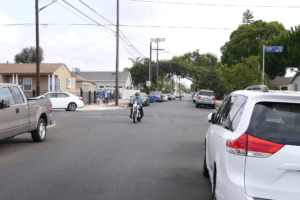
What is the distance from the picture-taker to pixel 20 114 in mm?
8883

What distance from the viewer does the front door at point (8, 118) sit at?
314 inches

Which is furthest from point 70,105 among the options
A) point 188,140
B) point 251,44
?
point 251,44

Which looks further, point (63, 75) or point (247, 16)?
point (247, 16)

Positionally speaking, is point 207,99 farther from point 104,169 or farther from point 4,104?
point 104,169

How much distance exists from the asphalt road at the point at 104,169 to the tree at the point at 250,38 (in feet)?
123

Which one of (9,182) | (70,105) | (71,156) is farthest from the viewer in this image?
(70,105)

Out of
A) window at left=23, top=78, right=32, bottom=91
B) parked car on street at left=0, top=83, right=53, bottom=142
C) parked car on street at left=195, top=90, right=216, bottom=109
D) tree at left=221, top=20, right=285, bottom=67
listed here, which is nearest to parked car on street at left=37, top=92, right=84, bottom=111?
window at left=23, top=78, right=32, bottom=91

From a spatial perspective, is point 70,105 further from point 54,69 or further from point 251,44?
point 251,44

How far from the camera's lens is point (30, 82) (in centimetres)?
3450

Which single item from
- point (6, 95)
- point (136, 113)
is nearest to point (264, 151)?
point (6, 95)

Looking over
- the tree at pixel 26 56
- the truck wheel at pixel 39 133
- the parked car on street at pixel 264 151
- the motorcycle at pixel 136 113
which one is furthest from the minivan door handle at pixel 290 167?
the tree at pixel 26 56

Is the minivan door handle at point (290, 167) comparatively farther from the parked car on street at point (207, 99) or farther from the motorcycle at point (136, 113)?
the parked car on street at point (207, 99)

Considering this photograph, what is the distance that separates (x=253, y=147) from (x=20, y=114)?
7.43 metres

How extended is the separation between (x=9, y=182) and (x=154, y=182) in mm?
2578
